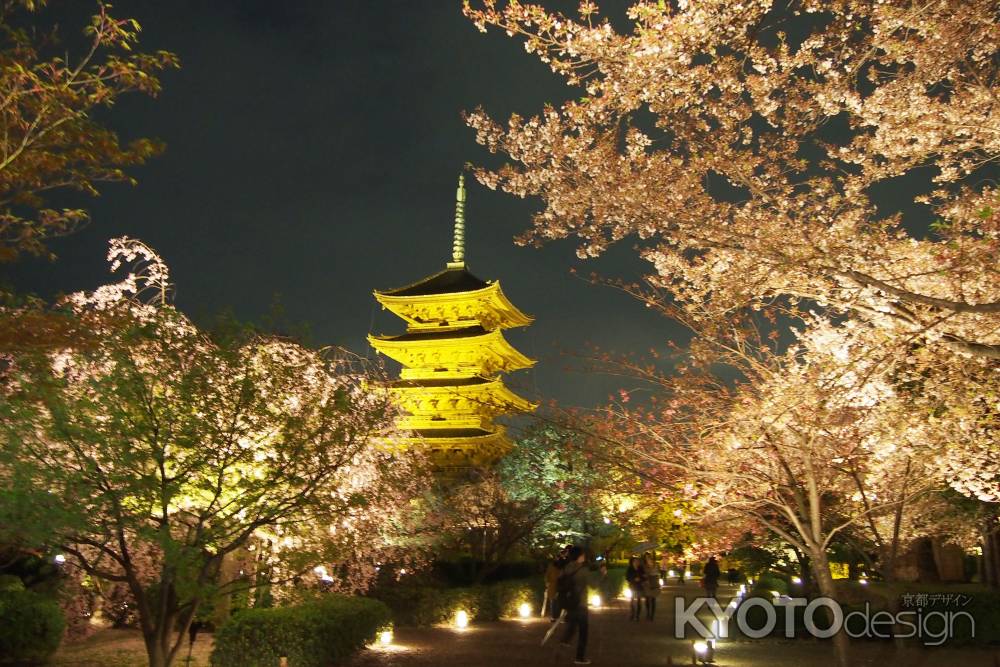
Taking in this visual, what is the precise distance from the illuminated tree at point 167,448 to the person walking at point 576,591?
3.95 m

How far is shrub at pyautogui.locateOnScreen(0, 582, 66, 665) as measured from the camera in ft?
34.8

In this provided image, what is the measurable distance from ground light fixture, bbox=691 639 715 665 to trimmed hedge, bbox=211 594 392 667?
5.48 metres

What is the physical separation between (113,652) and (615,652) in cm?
829

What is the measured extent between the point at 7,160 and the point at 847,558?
77.1 ft

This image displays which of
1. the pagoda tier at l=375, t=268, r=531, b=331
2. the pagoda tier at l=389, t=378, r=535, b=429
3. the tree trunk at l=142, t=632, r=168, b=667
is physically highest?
the pagoda tier at l=375, t=268, r=531, b=331

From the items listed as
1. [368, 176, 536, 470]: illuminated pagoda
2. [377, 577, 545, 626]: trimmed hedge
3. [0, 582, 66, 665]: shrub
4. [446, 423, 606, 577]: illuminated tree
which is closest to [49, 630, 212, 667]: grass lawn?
[0, 582, 66, 665]: shrub

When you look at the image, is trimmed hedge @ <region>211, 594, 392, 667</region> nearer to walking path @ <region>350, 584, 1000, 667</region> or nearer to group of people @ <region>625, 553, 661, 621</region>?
walking path @ <region>350, 584, 1000, 667</region>

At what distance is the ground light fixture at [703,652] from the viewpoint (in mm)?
11336

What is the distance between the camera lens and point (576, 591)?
11078 millimetres

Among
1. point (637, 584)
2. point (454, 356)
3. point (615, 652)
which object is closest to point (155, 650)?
point (615, 652)

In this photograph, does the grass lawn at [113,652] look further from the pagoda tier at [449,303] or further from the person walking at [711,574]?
the pagoda tier at [449,303]

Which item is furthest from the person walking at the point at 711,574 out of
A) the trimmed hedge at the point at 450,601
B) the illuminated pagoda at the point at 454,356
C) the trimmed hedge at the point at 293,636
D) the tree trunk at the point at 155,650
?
the tree trunk at the point at 155,650

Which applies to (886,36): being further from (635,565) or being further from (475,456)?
(475,456)

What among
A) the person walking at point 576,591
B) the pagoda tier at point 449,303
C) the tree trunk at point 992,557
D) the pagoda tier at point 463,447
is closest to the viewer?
the person walking at point 576,591
